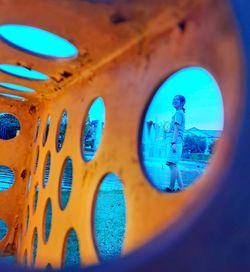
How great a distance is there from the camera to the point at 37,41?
96cm

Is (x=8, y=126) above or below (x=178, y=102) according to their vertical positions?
below

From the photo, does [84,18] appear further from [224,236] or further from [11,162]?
[11,162]

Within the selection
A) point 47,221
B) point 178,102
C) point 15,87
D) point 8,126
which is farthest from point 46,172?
point 8,126

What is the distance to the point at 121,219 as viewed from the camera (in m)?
2.77

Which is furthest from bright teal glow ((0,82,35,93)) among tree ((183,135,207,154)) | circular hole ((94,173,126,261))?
tree ((183,135,207,154))

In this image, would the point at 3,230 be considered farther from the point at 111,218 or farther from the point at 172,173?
the point at 172,173

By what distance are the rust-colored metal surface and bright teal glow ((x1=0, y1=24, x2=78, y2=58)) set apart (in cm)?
3

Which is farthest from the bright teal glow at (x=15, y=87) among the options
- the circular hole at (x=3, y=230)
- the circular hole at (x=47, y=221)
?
the circular hole at (x=3, y=230)

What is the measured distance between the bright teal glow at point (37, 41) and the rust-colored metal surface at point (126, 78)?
32mm

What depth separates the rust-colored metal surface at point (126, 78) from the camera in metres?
0.38

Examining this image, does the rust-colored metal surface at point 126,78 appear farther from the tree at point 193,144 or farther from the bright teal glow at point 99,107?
the tree at point 193,144

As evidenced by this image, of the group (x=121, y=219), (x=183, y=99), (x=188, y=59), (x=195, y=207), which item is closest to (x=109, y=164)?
(x=188, y=59)

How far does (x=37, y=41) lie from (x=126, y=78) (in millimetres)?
363

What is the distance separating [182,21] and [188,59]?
84mm
